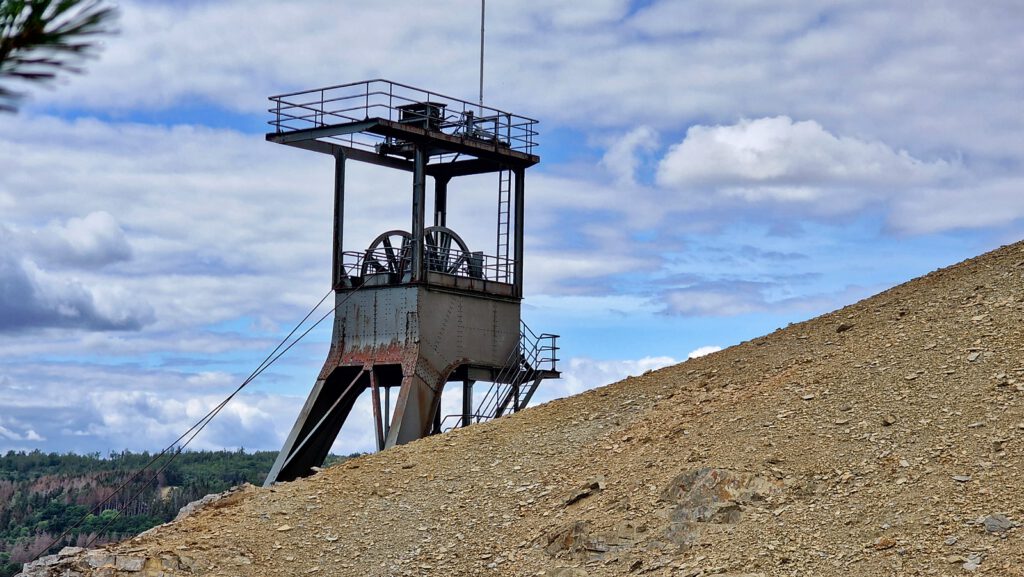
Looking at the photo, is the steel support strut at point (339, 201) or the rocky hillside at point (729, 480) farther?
the steel support strut at point (339, 201)

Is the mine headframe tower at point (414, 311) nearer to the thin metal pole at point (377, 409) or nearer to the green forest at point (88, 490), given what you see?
the thin metal pole at point (377, 409)

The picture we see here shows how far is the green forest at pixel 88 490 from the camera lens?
83500 millimetres

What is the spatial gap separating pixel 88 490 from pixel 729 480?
9191 cm

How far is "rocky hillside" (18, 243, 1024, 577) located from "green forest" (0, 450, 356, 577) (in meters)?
48.6

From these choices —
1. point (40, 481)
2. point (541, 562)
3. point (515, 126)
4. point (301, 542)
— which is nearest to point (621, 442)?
point (541, 562)

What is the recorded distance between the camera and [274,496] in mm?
24859

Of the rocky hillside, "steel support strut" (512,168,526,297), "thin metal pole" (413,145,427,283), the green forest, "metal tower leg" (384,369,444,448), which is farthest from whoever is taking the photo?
the green forest

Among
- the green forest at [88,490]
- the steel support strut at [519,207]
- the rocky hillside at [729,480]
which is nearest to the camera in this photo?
the rocky hillside at [729,480]

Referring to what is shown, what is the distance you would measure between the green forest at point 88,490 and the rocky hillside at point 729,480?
48.6 m

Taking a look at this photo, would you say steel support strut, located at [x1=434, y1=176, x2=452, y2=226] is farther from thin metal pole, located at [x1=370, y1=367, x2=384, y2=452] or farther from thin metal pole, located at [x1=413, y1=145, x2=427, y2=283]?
thin metal pole, located at [x1=370, y1=367, x2=384, y2=452]

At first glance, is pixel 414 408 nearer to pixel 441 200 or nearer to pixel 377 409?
pixel 377 409

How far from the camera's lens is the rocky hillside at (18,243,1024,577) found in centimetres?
1894

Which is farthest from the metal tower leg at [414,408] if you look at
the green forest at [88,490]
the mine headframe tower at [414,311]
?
the green forest at [88,490]

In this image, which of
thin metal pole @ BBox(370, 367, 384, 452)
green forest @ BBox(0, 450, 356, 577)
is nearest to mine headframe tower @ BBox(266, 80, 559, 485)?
thin metal pole @ BBox(370, 367, 384, 452)
